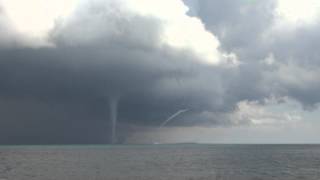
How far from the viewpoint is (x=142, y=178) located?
3627 inches

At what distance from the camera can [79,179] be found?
91438mm

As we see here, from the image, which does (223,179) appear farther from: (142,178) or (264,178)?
(142,178)

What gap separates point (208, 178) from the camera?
92625 mm

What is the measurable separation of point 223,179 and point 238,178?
326 centimetres

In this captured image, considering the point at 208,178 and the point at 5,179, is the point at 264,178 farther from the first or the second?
the point at 5,179

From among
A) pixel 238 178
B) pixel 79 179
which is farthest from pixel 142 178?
pixel 238 178

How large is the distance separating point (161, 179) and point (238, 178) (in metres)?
15.8

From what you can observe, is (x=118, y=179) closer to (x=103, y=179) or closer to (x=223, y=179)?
(x=103, y=179)

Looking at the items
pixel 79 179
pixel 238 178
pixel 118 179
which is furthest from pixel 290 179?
pixel 79 179

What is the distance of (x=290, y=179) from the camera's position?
9000 cm

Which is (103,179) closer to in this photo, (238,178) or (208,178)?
(208,178)

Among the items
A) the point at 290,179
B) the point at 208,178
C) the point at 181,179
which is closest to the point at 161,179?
the point at 181,179

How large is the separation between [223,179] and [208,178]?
3.04m

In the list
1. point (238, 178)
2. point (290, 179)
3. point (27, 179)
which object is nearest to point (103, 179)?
point (27, 179)
